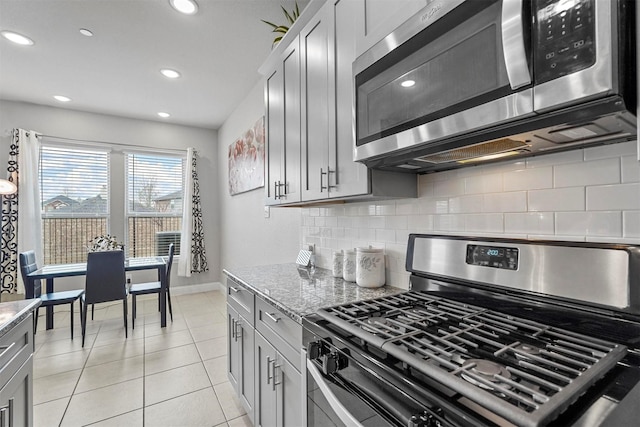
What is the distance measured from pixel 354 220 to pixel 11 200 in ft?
14.6

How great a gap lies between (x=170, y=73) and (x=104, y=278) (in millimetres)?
2256

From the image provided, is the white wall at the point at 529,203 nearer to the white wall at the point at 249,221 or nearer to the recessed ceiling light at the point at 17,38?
the white wall at the point at 249,221

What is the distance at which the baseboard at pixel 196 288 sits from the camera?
15.8 feet

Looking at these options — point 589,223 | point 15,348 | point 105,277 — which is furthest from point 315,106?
point 105,277

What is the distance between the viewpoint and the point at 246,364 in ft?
5.71

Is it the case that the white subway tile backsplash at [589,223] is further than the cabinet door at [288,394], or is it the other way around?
the cabinet door at [288,394]

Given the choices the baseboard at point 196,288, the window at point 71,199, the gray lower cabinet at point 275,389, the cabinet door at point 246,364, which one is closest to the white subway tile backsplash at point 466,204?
the gray lower cabinet at point 275,389

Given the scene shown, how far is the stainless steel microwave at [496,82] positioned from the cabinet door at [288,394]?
0.92 meters

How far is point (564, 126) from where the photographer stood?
73 centimetres

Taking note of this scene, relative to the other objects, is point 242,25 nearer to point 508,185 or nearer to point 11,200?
point 508,185

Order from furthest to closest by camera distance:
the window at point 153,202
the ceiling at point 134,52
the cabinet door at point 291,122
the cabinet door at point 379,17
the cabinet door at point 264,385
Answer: the window at point 153,202, the ceiling at point 134,52, the cabinet door at point 291,122, the cabinet door at point 264,385, the cabinet door at point 379,17

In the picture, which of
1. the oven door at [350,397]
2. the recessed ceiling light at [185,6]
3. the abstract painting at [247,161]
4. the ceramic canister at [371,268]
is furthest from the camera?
the abstract painting at [247,161]

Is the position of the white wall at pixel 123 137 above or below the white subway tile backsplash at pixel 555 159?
above

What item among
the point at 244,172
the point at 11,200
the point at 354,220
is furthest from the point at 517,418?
the point at 11,200
